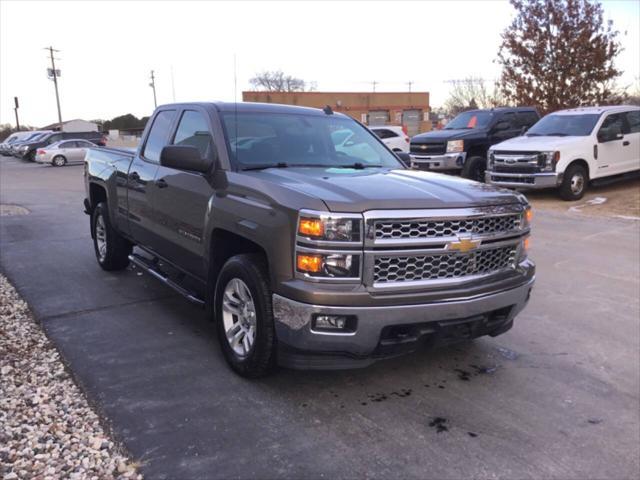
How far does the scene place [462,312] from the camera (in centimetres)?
341

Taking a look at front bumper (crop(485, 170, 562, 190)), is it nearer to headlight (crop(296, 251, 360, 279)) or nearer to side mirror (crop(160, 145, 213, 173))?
side mirror (crop(160, 145, 213, 173))

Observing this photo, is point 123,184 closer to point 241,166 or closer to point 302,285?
point 241,166

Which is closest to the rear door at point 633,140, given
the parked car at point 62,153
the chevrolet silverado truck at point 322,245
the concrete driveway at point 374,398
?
the concrete driveway at point 374,398

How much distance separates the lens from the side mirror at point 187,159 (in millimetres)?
4035

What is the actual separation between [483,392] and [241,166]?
2.33 metres

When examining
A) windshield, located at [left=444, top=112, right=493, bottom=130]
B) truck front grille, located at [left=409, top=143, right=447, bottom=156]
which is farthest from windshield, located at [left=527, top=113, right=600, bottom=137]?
truck front grille, located at [left=409, top=143, right=447, bottom=156]

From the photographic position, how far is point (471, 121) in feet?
51.8

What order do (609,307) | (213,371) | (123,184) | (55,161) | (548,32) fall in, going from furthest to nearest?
(55,161) < (548,32) < (123,184) < (609,307) < (213,371)

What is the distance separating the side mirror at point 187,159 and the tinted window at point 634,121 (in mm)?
12549

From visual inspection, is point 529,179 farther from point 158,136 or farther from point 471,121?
point 158,136

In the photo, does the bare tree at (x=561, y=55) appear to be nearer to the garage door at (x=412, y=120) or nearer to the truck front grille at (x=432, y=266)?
the truck front grille at (x=432, y=266)

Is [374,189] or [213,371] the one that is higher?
[374,189]

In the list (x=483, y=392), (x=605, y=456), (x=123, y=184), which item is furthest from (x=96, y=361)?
(x=605, y=456)

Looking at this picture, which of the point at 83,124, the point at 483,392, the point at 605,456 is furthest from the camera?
the point at 83,124
